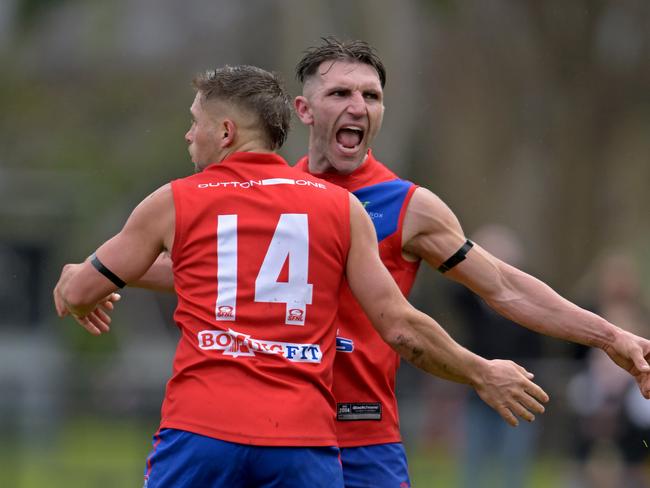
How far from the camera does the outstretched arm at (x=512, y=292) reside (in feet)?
19.6

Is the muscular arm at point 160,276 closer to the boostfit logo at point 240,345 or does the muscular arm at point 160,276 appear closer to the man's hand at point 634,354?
the boostfit logo at point 240,345

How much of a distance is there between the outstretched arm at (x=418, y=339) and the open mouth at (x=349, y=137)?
938mm

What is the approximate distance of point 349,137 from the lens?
20.5 feet

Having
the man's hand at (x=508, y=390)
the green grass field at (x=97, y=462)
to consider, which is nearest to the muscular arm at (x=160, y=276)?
the man's hand at (x=508, y=390)

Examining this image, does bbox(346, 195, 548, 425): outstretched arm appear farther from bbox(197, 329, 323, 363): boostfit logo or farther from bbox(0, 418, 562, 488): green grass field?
bbox(0, 418, 562, 488): green grass field

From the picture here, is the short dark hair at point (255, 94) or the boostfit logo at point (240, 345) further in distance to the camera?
the short dark hair at point (255, 94)

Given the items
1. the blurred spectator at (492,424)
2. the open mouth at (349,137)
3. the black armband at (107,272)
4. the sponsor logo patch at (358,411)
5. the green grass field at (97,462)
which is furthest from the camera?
Answer: the green grass field at (97,462)

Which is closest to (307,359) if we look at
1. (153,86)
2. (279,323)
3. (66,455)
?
(279,323)

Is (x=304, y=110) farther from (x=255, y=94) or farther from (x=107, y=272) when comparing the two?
(x=107, y=272)

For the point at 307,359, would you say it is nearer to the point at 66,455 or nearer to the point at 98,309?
the point at 98,309

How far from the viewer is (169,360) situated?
23234 millimetres

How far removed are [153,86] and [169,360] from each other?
22.8 ft

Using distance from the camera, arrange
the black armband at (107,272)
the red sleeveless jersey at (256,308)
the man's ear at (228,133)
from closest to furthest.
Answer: the red sleeveless jersey at (256,308), the black armband at (107,272), the man's ear at (228,133)

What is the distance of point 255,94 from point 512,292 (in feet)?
5.07
